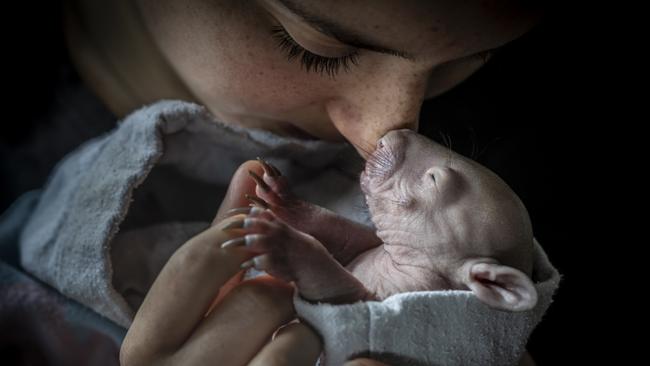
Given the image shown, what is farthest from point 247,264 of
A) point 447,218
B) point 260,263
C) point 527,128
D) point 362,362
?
point 527,128

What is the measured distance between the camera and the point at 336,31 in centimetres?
58

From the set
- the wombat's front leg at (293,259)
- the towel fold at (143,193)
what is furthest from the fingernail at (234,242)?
the towel fold at (143,193)

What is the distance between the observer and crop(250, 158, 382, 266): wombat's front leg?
2.54 feet

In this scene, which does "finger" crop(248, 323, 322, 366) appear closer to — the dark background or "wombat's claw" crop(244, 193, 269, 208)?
"wombat's claw" crop(244, 193, 269, 208)

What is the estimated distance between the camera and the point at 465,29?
22.0 inches

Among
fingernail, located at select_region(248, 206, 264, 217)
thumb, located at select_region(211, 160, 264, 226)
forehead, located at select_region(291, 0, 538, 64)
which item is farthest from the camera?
thumb, located at select_region(211, 160, 264, 226)

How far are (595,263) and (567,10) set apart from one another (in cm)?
48

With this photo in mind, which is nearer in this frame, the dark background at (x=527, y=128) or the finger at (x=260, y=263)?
the finger at (x=260, y=263)

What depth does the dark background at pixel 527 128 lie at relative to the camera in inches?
32.4

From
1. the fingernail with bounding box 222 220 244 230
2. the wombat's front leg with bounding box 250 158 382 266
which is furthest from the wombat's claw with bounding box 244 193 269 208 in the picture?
the fingernail with bounding box 222 220 244 230

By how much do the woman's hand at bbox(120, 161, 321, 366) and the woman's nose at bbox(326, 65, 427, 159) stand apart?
20cm

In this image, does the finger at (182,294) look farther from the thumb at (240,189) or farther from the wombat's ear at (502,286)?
the wombat's ear at (502,286)

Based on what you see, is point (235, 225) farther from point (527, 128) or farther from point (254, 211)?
point (527, 128)

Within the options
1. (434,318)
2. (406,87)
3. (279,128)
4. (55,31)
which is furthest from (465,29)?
(55,31)
